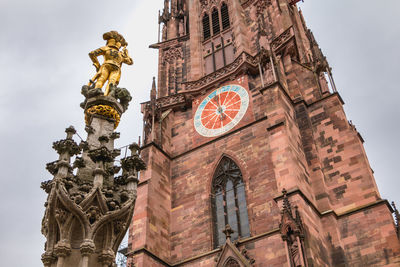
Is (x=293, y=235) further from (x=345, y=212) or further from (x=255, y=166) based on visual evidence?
(x=255, y=166)

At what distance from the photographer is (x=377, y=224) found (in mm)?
12609

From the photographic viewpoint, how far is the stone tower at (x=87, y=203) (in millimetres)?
5004

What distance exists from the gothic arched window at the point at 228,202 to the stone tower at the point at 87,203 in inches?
352

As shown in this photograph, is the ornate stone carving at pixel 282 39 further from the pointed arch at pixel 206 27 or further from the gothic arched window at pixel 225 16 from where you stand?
the pointed arch at pixel 206 27

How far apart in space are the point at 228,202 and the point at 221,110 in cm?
417

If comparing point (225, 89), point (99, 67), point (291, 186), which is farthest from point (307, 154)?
point (99, 67)

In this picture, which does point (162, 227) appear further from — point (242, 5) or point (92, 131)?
point (242, 5)

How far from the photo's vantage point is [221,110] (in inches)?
709

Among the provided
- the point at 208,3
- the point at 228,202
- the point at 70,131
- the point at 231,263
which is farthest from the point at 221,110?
the point at 70,131

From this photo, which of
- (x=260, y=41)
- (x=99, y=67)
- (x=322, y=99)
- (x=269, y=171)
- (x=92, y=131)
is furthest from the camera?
(x=260, y=41)

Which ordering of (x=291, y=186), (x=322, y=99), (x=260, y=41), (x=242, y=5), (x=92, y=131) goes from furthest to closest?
(x=242, y=5), (x=260, y=41), (x=322, y=99), (x=291, y=186), (x=92, y=131)

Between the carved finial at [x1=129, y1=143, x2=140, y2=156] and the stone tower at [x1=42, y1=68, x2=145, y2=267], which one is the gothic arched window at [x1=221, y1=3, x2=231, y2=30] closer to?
the carved finial at [x1=129, y1=143, x2=140, y2=156]

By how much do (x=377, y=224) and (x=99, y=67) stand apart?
8.90 meters

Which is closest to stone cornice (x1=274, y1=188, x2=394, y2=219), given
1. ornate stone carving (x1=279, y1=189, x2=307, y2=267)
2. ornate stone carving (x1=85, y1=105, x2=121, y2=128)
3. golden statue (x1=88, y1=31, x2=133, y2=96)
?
ornate stone carving (x1=279, y1=189, x2=307, y2=267)
